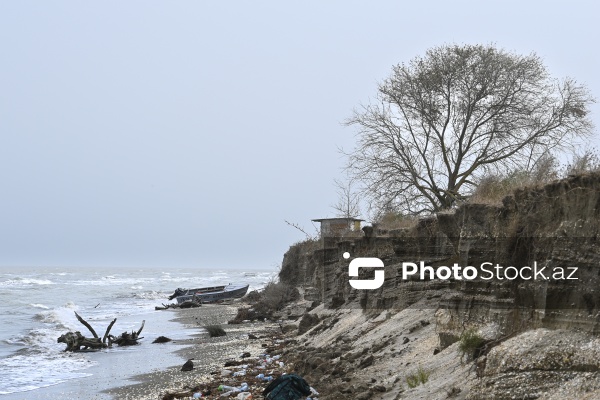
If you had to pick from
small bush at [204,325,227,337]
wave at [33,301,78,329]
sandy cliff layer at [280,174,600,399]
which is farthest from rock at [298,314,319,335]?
wave at [33,301,78,329]

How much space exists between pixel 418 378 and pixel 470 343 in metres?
1.24

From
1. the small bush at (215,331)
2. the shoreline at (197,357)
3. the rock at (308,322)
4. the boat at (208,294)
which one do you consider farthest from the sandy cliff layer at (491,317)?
the boat at (208,294)

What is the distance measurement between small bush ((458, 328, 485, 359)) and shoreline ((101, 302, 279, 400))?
26.5ft

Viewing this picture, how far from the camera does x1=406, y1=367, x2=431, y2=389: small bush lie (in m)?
10.6

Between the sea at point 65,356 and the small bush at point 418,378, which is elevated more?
the small bush at point 418,378

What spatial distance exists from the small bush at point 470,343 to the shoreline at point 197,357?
8.08 metres

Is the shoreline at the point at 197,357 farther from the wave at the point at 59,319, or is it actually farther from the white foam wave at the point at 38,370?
the wave at the point at 59,319

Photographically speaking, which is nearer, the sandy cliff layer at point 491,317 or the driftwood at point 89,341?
the sandy cliff layer at point 491,317

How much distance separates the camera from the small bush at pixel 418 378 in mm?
10589

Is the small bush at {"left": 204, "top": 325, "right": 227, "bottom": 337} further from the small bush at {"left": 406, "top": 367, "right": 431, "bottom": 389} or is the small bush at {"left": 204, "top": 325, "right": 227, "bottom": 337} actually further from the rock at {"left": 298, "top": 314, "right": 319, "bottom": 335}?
the small bush at {"left": 406, "top": 367, "right": 431, "bottom": 389}

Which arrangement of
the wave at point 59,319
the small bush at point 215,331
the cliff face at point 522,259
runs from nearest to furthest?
the cliff face at point 522,259
the small bush at point 215,331
the wave at point 59,319

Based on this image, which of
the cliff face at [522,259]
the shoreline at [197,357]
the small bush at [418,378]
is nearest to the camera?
the cliff face at [522,259]

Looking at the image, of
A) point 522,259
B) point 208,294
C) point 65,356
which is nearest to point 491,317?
point 522,259

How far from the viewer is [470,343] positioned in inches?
394
